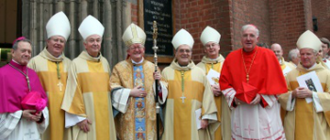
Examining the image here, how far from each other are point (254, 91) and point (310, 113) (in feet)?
3.32

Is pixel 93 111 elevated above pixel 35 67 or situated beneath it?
situated beneath

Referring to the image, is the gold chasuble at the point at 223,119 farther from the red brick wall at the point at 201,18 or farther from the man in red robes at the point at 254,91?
the red brick wall at the point at 201,18

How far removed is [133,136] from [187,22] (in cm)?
407

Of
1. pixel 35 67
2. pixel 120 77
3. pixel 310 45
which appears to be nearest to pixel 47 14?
pixel 35 67

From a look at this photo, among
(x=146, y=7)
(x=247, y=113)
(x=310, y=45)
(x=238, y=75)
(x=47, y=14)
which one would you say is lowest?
(x=247, y=113)

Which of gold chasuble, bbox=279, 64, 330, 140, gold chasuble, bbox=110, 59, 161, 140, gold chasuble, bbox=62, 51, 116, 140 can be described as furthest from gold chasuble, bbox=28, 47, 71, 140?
gold chasuble, bbox=279, 64, 330, 140

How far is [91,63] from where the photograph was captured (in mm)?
3957

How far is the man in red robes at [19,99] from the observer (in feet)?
Answer: 10.2

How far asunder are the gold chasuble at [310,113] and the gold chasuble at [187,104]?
1011 mm

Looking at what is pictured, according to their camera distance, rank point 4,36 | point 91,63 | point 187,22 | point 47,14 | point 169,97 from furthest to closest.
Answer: point 187,22, point 4,36, point 47,14, point 169,97, point 91,63

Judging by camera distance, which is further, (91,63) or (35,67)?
(91,63)

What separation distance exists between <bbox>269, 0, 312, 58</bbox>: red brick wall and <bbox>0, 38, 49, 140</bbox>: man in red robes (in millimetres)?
8136

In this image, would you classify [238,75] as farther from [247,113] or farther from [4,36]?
[4,36]

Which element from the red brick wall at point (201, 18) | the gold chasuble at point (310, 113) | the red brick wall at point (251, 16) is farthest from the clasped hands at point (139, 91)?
the red brick wall at point (251, 16)
